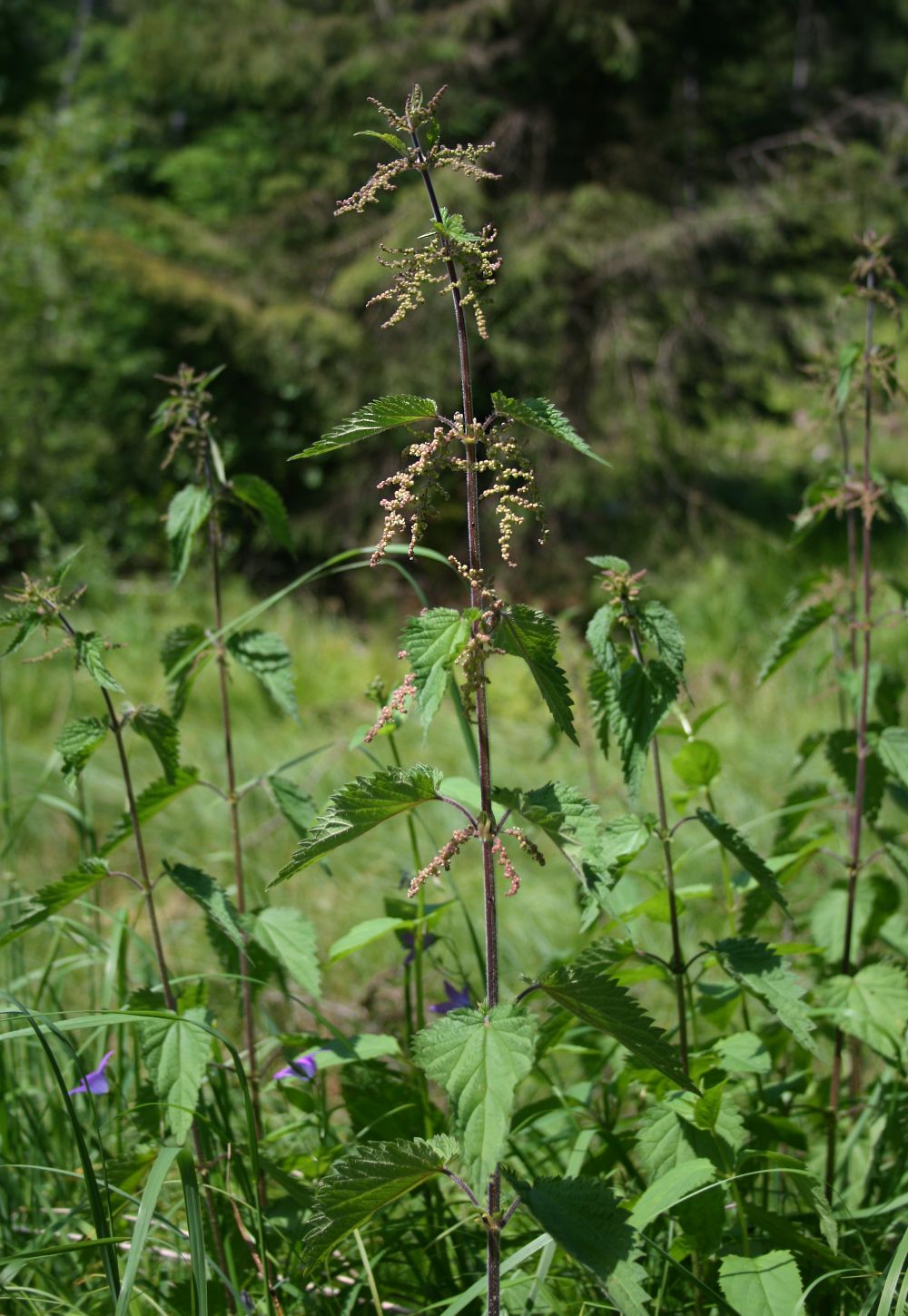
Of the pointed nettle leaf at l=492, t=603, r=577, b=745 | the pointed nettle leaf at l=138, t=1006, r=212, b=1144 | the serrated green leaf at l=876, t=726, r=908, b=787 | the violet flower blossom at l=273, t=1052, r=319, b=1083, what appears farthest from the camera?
the serrated green leaf at l=876, t=726, r=908, b=787

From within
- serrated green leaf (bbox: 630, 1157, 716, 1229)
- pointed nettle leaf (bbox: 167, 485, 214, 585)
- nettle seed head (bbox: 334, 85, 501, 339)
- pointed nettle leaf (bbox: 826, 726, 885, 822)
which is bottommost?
serrated green leaf (bbox: 630, 1157, 716, 1229)

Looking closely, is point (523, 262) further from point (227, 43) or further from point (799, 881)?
point (799, 881)

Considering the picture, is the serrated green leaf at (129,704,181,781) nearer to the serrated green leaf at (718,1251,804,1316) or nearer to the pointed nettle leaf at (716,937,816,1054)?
the pointed nettle leaf at (716,937,816,1054)

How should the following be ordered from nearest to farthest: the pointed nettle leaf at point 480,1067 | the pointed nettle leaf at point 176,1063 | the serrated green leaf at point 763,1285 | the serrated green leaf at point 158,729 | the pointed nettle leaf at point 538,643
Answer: the pointed nettle leaf at point 480,1067 < the pointed nettle leaf at point 538,643 < the serrated green leaf at point 763,1285 < the pointed nettle leaf at point 176,1063 < the serrated green leaf at point 158,729

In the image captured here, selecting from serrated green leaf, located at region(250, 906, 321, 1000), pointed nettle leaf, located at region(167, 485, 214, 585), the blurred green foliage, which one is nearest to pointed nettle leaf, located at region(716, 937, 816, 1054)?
serrated green leaf, located at region(250, 906, 321, 1000)

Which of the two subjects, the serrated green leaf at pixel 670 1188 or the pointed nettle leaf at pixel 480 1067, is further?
the serrated green leaf at pixel 670 1188

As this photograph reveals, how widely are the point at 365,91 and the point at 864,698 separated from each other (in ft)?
17.6

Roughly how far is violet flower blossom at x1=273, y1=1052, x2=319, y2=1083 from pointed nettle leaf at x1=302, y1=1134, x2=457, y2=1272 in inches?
16.3

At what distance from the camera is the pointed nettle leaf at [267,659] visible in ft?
5.10

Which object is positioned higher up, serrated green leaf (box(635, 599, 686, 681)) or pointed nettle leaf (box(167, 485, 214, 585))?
pointed nettle leaf (box(167, 485, 214, 585))

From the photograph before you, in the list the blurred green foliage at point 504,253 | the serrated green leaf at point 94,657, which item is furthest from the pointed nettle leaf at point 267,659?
the blurred green foliage at point 504,253

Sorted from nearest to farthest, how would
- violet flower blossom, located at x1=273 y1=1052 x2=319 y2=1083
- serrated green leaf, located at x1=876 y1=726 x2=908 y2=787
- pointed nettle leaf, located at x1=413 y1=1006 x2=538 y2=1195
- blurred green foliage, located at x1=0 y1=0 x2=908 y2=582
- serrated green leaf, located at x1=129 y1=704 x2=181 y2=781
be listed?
1. pointed nettle leaf, located at x1=413 y1=1006 x2=538 y2=1195
2. serrated green leaf, located at x1=129 y1=704 x2=181 y2=781
3. violet flower blossom, located at x1=273 y1=1052 x2=319 y2=1083
4. serrated green leaf, located at x1=876 y1=726 x2=908 y2=787
5. blurred green foliage, located at x1=0 y1=0 x2=908 y2=582

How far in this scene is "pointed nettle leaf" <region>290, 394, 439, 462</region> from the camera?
1001 mm

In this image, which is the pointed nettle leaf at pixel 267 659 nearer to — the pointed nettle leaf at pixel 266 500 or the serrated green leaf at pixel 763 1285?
the pointed nettle leaf at pixel 266 500
